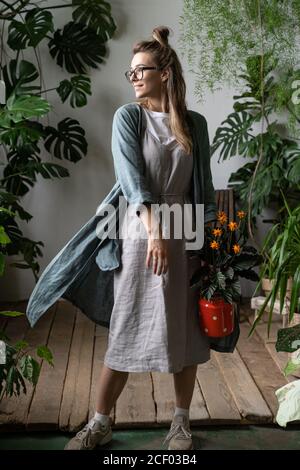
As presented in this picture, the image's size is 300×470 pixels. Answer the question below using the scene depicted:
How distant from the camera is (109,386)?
234 centimetres

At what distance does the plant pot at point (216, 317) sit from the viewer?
2238 mm

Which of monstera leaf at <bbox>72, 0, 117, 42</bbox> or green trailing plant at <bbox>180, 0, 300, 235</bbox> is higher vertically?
monstera leaf at <bbox>72, 0, 117, 42</bbox>

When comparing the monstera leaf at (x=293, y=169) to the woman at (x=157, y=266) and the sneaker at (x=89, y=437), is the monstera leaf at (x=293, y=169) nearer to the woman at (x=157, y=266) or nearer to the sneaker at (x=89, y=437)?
the woman at (x=157, y=266)

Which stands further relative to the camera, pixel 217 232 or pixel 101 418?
pixel 101 418

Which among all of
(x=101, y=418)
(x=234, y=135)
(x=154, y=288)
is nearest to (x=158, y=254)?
(x=154, y=288)

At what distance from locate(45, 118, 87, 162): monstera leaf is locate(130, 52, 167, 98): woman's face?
6.70ft

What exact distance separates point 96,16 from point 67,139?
78 centimetres

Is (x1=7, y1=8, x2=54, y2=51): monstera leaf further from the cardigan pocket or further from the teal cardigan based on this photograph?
the cardigan pocket

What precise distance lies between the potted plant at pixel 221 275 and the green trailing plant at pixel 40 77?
5.92 feet

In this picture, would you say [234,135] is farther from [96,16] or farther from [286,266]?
[286,266]

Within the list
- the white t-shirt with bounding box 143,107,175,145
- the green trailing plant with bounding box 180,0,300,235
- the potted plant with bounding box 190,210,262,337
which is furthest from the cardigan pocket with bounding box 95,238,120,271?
the green trailing plant with bounding box 180,0,300,235

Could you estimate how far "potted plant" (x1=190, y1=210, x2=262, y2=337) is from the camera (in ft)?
7.35

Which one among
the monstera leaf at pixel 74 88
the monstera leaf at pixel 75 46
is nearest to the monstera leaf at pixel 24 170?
the monstera leaf at pixel 74 88
